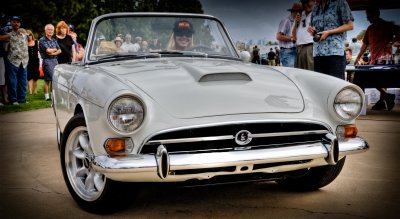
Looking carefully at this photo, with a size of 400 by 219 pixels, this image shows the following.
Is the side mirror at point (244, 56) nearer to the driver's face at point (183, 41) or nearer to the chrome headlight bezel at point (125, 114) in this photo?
the driver's face at point (183, 41)

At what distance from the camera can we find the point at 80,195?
3297 mm

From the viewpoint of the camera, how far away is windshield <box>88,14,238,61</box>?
4.15 meters

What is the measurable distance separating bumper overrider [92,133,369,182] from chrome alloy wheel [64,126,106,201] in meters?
0.35

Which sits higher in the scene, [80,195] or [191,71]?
[191,71]

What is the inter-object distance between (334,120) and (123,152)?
135 centimetres

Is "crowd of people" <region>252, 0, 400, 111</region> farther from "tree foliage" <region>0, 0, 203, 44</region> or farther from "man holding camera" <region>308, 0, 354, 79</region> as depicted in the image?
"tree foliage" <region>0, 0, 203, 44</region>

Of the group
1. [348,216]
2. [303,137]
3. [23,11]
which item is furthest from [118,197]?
[23,11]

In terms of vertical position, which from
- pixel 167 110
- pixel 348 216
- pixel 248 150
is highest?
pixel 167 110

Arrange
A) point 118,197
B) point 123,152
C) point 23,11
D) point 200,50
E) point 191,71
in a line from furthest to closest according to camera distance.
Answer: point 23,11
point 200,50
point 191,71
point 118,197
point 123,152

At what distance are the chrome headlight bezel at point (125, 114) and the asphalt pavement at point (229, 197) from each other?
1.52 ft

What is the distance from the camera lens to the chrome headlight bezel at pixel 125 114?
112 inches

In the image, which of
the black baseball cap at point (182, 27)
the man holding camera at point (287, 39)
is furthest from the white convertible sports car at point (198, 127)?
the man holding camera at point (287, 39)

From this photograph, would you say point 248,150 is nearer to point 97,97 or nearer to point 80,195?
point 97,97

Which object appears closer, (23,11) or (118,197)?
(118,197)
